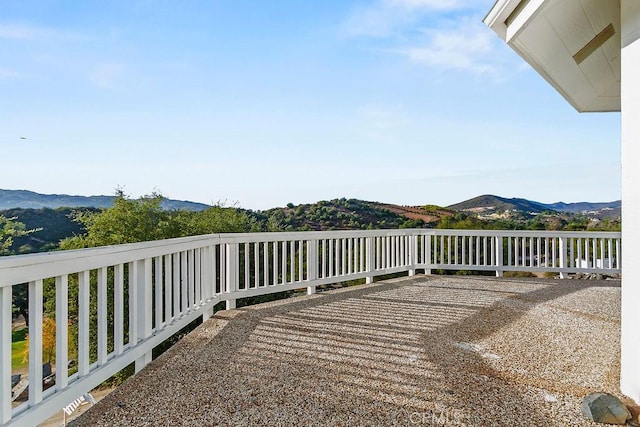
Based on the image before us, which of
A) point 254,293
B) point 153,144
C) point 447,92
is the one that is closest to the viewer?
point 254,293

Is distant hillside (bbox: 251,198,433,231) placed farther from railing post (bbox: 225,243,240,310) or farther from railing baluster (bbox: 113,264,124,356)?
railing baluster (bbox: 113,264,124,356)

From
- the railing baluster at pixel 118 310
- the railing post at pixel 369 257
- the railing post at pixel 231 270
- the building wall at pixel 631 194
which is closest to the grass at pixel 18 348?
the railing baluster at pixel 118 310

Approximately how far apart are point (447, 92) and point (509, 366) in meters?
7.65

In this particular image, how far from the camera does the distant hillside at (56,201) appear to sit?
6.61 meters

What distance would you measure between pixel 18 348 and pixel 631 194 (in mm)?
3356

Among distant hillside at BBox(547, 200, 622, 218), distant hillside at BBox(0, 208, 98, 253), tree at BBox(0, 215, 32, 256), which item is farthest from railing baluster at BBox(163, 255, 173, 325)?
distant hillside at BBox(547, 200, 622, 218)

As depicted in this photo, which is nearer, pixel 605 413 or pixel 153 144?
pixel 605 413

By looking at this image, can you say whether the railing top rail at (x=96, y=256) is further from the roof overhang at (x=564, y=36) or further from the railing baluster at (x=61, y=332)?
the roof overhang at (x=564, y=36)

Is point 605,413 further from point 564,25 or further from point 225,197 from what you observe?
point 225,197

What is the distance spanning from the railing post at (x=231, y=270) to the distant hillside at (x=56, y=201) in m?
3.34

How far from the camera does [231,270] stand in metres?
4.61

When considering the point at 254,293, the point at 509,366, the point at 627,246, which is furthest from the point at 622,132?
the point at 254,293

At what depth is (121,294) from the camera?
2455mm

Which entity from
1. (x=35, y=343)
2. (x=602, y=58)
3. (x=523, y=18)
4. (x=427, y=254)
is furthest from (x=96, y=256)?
(x=427, y=254)
